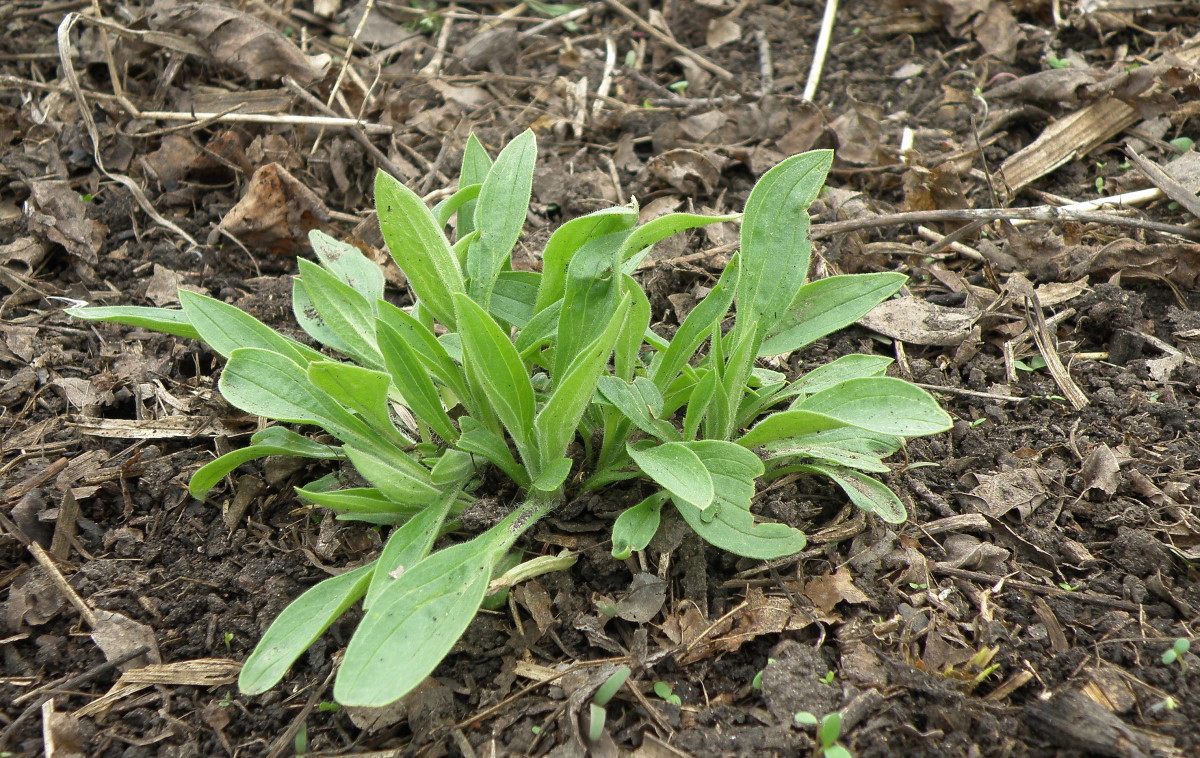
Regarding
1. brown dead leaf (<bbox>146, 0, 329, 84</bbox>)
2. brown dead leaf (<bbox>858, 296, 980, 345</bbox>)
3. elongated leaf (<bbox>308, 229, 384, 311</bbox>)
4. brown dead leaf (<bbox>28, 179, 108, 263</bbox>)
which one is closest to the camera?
elongated leaf (<bbox>308, 229, 384, 311</bbox>)

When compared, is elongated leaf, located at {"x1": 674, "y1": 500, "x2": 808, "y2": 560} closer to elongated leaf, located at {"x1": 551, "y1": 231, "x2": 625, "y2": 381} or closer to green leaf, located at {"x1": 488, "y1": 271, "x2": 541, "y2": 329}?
elongated leaf, located at {"x1": 551, "y1": 231, "x2": 625, "y2": 381}

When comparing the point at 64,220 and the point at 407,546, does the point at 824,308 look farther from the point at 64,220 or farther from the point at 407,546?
the point at 64,220

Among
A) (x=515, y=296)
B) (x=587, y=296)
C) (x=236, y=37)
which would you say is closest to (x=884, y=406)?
(x=587, y=296)

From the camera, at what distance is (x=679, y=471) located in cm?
188

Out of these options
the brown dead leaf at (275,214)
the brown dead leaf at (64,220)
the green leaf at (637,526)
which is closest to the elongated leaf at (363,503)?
the green leaf at (637,526)

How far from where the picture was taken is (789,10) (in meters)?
4.38

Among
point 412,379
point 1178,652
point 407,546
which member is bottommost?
point 1178,652

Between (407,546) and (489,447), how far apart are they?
12.6 inches

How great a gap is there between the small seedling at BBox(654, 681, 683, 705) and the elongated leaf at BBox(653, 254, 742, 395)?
0.77 meters

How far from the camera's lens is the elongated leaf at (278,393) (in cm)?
207

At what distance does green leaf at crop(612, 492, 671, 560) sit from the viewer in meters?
1.99

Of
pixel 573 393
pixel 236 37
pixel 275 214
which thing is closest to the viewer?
pixel 573 393

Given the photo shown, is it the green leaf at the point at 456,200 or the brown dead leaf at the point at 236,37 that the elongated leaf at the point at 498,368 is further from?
the brown dead leaf at the point at 236,37

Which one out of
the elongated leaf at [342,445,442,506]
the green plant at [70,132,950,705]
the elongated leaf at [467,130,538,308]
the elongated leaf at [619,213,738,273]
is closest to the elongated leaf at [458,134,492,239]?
the green plant at [70,132,950,705]
